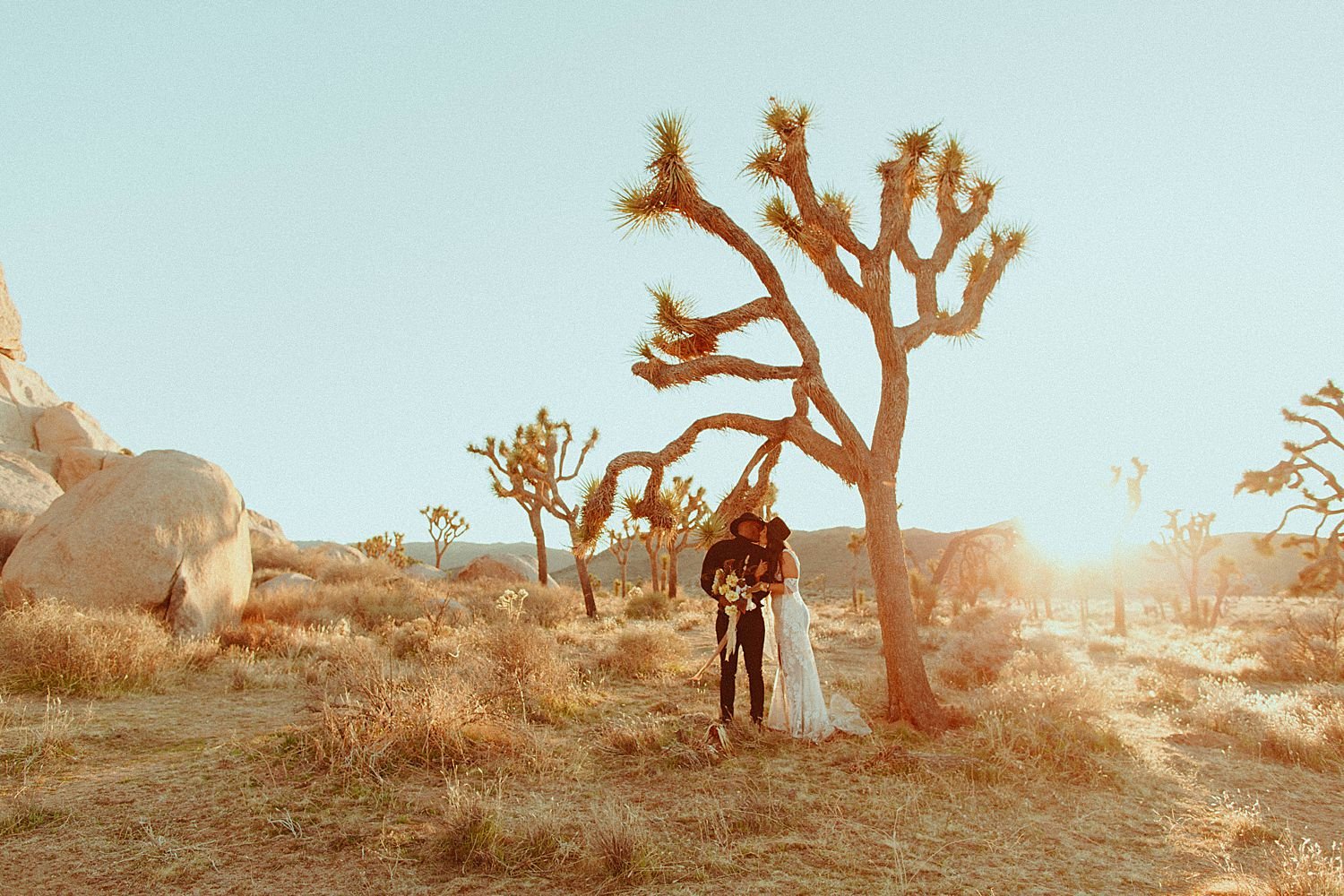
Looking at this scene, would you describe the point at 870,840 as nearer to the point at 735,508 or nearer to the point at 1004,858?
the point at 1004,858

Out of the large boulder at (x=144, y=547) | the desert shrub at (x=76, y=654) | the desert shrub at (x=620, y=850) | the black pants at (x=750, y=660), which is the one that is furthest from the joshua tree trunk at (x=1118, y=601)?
the desert shrub at (x=76, y=654)

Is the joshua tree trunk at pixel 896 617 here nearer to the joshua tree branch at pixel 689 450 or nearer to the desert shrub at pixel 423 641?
the joshua tree branch at pixel 689 450

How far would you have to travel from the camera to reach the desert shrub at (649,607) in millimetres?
22656

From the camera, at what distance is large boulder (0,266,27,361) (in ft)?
80.4

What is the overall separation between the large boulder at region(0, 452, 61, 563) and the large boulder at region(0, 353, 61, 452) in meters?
1.90

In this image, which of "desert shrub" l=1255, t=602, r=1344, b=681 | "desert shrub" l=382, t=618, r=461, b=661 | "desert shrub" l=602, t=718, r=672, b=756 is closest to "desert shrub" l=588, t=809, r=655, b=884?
"desert shrub" l=602, t=718, r=672, b=756

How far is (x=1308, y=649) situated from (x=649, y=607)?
15536 mm

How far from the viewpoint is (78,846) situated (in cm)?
438

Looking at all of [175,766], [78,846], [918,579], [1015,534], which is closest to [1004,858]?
[78,846]

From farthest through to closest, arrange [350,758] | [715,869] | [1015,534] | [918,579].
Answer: [918,579] < [1015,534] < [350,758] < [715,869]

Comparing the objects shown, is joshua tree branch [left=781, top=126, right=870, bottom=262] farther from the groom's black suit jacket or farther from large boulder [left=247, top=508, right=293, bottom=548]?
large boulder [left=247, top=508, right=293, bottom=548]

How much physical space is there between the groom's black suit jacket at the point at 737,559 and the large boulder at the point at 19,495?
41.3ft

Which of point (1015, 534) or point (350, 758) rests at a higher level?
point (1015, 534)

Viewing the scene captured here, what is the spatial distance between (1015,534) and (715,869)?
1348 centimetres
